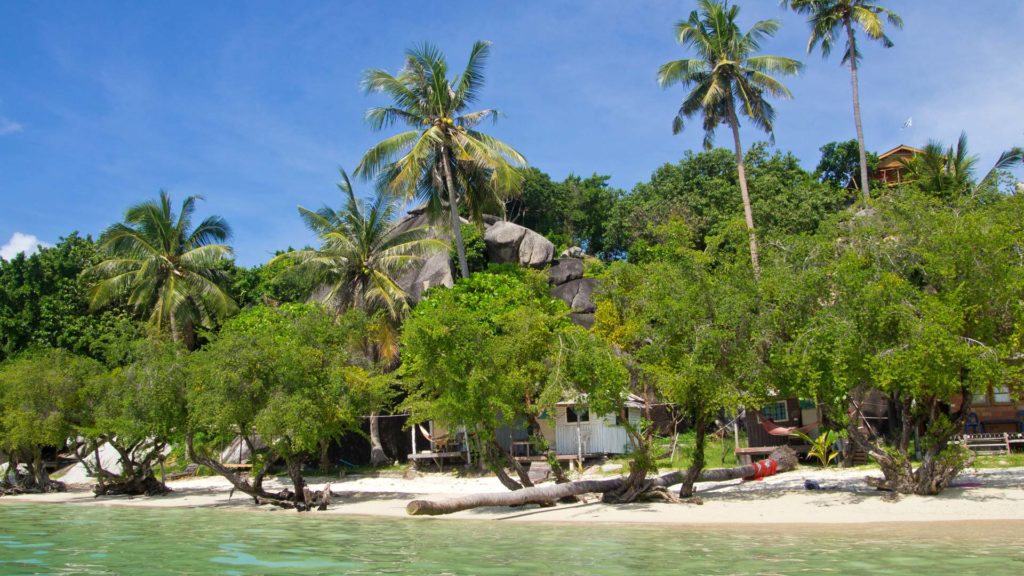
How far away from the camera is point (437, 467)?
89.0 ft

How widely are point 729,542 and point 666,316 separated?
555 cm

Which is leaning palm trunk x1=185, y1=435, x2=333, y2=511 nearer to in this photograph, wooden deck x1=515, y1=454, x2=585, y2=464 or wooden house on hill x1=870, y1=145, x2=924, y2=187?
wooden deck x1=515, y1=454, x2=585, y2=464

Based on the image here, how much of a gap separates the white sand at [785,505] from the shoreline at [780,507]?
16mm

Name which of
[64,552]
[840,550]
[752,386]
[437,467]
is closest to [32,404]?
[437,467]

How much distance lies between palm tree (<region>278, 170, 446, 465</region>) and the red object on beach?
13.9 metres

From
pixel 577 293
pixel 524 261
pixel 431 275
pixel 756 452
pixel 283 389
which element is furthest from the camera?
pixel 524 261

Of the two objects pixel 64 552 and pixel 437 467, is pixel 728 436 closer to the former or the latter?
pixel 437 467

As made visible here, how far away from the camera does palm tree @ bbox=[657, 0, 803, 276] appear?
30.7 m

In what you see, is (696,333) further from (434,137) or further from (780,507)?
(434,137)

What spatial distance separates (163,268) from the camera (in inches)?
1284

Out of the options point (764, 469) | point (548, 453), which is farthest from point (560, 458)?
point (548, 453)

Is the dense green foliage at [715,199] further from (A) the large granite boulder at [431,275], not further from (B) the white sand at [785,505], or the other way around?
(B) the white sand at [785,505]

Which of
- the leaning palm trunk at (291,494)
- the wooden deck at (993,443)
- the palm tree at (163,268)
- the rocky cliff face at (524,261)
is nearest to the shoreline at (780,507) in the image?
the leaning palm trunk at (291,494)

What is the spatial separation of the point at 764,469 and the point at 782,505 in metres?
5.00
